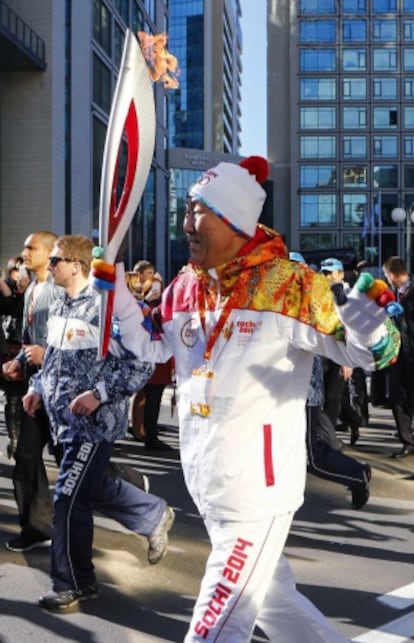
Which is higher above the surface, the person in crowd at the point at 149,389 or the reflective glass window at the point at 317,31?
the reflective glass window at the point at 317,31

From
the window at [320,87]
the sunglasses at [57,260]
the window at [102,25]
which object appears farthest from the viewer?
the window at [320,87]

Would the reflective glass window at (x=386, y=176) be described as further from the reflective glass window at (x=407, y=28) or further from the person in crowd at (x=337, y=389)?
the person in crowd at (x=337, y=389)

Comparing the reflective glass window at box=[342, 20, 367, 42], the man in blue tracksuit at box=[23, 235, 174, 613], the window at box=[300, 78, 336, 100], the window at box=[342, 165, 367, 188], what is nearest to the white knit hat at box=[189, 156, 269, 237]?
the man in blue tracksuit at box=[23, 235, 174, 613]

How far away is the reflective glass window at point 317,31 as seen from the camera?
82.5 meters

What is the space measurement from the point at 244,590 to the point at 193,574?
2.34 metres

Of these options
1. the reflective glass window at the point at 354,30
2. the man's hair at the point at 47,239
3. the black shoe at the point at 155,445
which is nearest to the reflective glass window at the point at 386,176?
the reflective glass window at the point at 354,30

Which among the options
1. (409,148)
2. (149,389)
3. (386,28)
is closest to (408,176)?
(409,148)

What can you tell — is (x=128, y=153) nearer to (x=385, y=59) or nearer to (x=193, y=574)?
(x=193, y=574)

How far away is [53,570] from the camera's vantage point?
4.43 m

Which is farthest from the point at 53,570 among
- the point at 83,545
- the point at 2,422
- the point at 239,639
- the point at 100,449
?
the point at 2,422

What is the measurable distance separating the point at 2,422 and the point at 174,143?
4511 inches

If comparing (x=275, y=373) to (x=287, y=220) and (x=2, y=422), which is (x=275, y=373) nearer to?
(x=2, y=422)

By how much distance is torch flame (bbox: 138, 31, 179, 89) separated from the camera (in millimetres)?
3873

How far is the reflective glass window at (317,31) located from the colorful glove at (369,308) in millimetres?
84396
